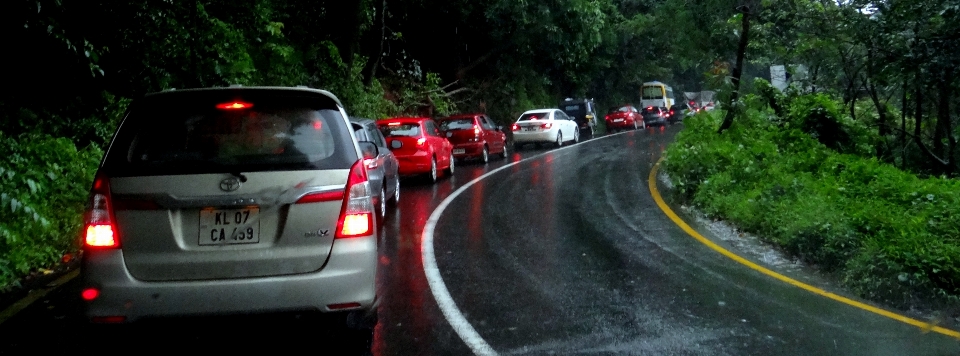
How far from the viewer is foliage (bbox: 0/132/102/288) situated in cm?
820

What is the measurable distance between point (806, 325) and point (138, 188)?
4.59m

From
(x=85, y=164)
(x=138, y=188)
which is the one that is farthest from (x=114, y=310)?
(x=85, y=164)

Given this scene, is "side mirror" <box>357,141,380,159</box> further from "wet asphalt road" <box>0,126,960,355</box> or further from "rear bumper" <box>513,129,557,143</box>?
"rear bumper" <box>513,129,557,143</box>

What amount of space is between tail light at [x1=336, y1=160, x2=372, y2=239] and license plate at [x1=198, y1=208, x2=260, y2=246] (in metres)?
0.48

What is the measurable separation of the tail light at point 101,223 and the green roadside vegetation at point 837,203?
19.1ft

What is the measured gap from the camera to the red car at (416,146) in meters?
16.1

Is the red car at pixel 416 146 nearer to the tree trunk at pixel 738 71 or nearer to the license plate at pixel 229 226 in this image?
the tree trunk at pixel 738 71

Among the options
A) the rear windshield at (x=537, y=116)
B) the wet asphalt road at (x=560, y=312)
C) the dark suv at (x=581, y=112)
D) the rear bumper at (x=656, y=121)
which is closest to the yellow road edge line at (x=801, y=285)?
the wet asphalt road at (x=560, y=312)

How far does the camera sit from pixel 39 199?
1023cm

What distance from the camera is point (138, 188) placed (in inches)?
190

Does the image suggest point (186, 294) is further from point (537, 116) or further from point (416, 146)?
point (537, 116)

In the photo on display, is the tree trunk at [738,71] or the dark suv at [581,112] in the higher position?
the tree trunk at [738,71]

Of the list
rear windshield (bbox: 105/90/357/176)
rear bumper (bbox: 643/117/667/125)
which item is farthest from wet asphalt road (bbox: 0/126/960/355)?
rear bumper (bbox: 643/117/667/125)

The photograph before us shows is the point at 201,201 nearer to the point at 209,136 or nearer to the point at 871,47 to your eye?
the point at 209,136
